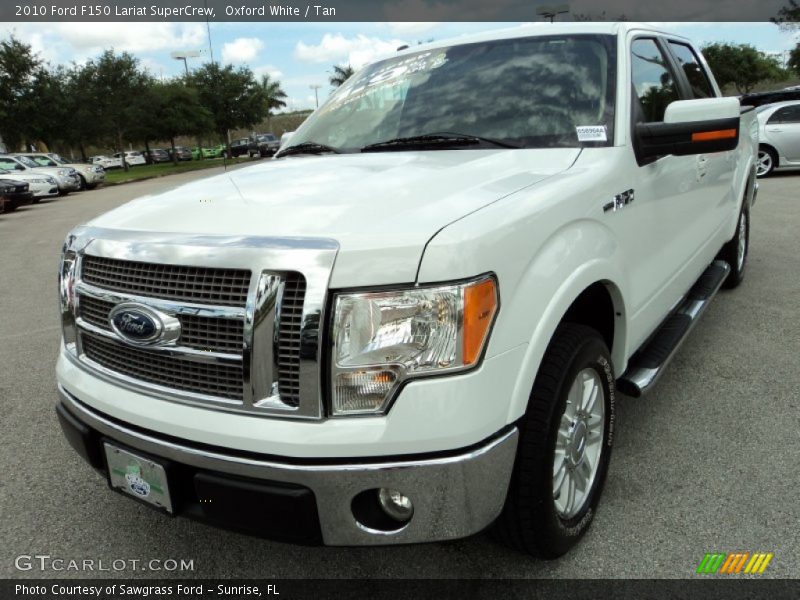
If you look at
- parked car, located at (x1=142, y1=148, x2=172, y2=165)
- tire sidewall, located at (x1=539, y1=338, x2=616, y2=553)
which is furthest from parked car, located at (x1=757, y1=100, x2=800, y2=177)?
parked car, located at (x1=142, y1=148, x2=172, y2=165)

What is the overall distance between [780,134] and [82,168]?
23.2 metres

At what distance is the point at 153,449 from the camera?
1.84 metres

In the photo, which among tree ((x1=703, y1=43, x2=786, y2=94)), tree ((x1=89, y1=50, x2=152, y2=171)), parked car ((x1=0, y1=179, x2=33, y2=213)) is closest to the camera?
parked car ((x1=0, y1=179, x2=33, y2=213))

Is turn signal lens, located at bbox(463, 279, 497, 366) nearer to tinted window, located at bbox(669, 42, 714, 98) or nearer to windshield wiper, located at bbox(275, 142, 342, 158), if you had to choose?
windshield wiper, located at bbox(275, 142, 342, 158)

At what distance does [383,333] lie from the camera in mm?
1638

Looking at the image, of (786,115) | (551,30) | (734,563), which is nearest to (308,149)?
(551,30)

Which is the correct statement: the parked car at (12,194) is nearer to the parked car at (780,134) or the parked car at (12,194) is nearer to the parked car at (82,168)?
the parked car at (82,168)

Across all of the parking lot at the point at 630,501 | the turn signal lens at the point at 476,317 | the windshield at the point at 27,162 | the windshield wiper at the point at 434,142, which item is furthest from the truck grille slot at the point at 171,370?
the windshield at the point at 27,162

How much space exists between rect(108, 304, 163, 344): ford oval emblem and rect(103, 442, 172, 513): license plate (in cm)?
35

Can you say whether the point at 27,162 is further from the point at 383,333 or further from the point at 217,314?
the point at 383,333

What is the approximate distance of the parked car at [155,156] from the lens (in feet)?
162

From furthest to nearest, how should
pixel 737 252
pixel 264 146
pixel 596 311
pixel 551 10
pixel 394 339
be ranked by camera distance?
pixel 264 146 < pixel 737 252 < pixel 551 10 < pixel 596 311 < pixel 394 339

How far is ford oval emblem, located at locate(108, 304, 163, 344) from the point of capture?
1831 millimetres

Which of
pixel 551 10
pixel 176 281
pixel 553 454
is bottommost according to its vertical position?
pixel 553 454
